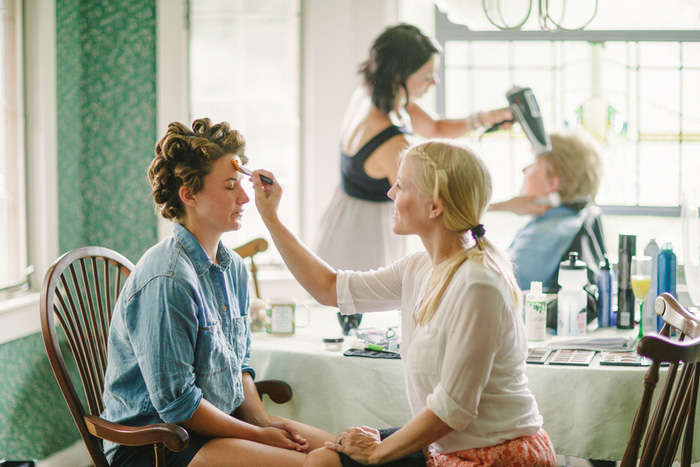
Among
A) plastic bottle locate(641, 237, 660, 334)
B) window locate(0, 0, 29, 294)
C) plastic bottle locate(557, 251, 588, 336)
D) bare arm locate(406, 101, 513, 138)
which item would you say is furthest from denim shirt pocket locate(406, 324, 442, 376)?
window locate(0, 0, 29, 294)

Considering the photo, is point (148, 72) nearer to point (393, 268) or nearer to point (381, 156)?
point (381, 156)

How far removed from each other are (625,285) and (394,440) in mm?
1214

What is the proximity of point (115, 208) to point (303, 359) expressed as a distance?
135cm

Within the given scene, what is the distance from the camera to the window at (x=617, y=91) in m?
3.03

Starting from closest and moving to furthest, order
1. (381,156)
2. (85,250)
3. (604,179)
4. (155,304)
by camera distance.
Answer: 1. (155,304)
2. (85,250)
3. (381,156)
4. (604,179)

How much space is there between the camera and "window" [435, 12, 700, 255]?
9.95 ft

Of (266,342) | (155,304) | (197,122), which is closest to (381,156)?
(266,342)

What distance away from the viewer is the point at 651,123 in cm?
306

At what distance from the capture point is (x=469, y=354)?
1326 millimetres

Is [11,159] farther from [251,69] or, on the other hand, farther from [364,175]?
[364,175]

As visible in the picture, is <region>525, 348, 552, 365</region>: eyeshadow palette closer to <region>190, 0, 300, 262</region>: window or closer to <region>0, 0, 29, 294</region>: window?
<region>190, 0, 300, 262</region>: window

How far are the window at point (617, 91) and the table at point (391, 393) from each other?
1.38 metres

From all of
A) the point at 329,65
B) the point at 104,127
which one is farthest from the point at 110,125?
the point at 329,65

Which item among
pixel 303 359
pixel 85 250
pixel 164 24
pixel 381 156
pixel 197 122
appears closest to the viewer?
pixel 197 122
